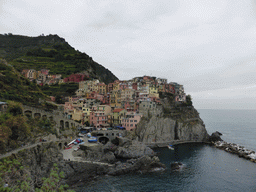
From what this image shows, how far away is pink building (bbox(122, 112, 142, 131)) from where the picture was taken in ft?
213

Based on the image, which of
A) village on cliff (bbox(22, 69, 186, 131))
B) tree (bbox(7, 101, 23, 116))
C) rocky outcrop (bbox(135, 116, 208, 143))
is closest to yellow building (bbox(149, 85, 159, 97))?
village on cliff (bbox(22, 69, 186, 131))

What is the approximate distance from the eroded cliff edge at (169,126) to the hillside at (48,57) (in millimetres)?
56563

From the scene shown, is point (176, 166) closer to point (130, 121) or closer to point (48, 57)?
point (130, 121)

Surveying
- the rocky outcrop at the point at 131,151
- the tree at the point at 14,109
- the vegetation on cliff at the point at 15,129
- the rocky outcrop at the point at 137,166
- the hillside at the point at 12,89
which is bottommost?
the rocky outcrop at the point at 137,166

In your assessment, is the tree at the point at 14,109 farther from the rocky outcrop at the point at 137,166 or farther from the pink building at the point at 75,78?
the pink building at the point at 75,78

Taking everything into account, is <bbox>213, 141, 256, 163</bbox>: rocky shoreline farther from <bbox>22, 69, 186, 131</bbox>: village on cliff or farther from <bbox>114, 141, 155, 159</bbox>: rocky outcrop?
<bbox>114, 141, 155, 159</bbox>: rocky outcrop

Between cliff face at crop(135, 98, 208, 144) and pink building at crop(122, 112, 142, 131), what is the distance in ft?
5.97

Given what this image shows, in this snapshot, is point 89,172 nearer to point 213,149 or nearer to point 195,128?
point 213,149

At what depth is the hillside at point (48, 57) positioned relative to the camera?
110438 millimetres

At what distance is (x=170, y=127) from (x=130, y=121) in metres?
20.5

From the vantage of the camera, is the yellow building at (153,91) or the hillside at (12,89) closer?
the hillside at (12,89)

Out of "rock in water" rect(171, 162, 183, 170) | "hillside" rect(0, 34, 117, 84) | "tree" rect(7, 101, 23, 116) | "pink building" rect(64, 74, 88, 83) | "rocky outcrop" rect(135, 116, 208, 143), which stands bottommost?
"rock in water" rect(171, 162, 183, 170)

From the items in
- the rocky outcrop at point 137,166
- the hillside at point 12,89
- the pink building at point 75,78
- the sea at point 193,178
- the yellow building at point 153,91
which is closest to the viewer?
the sea at point 193,178

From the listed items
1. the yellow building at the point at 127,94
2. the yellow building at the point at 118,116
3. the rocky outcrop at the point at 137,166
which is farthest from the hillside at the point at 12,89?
the yellow building at the point at 127,94
